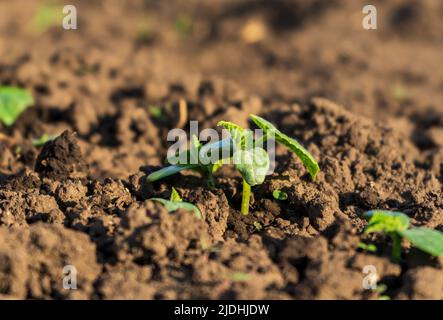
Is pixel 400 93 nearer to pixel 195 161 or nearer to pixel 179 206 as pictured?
pixel 195 161

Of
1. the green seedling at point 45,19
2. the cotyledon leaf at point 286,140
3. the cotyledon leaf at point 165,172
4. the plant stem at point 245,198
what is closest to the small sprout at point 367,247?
the cotyledon leaf at point 286,140

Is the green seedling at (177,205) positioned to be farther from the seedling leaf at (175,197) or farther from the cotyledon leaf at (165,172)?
the cotyledon leaf at (165,172)

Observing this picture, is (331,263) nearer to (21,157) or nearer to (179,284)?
(179,284)

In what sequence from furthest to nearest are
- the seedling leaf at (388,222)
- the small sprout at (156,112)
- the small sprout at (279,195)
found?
1. the small sprout at (156,112)
2. the small sprout at (279,195)
3. the seedling leaf at (388,222)

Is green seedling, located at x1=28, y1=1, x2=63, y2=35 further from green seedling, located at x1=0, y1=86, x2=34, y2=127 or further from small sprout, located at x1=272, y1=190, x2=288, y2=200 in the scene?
small sprout, located at x1=272, y1=190, x2=288, y2=200

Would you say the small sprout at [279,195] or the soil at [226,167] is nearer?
the soil at [226,167]
